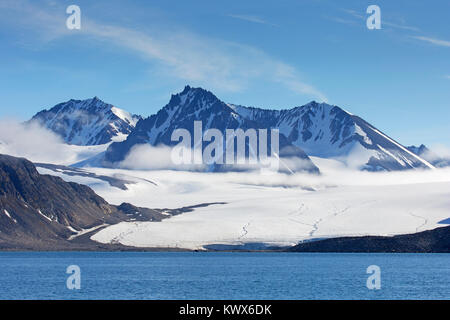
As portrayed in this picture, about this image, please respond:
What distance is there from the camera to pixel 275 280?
323 feet

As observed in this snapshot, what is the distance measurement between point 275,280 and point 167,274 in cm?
1982

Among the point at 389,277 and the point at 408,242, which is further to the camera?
the point at 408,242

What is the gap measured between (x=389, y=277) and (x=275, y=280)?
56.5 ft

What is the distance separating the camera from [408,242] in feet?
652
